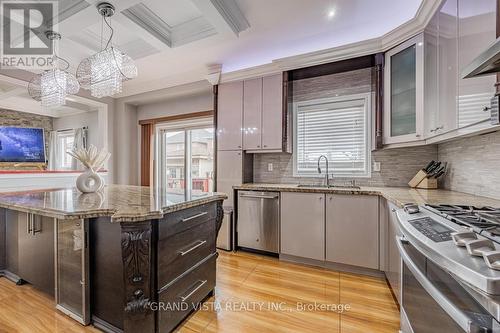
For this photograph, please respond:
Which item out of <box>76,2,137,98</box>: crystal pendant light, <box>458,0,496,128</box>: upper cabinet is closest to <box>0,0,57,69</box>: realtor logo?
<box>76,2,137,98</box>: crystal pendant light

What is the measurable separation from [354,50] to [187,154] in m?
3.32

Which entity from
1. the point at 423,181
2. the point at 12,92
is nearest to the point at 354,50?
the point at 423,181

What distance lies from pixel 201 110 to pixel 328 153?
2326 millimetres

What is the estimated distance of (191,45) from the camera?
2.85 metres

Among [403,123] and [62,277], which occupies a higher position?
[403,123]

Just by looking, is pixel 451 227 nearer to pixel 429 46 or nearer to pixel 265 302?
pixel 265 302

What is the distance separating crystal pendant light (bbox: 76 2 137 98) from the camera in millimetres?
2148

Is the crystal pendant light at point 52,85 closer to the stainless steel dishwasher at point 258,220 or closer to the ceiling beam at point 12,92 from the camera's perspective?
the ceiling beam at point 12,92

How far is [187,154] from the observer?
457 centimetres

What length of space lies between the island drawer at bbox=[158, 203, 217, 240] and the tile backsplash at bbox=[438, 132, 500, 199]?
2.10 metres

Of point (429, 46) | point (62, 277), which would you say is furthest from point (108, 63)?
point (429, 46)

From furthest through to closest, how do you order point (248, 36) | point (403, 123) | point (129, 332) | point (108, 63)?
point (248, 36) < point (403, 123) < point (108, 63) < point (129, 332)

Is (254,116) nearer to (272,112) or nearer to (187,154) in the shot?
(272,112)

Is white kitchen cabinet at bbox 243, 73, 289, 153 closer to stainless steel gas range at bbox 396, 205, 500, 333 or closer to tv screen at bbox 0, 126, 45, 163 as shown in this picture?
stainless steel gas range at bbox 396, 205, 500, 333
